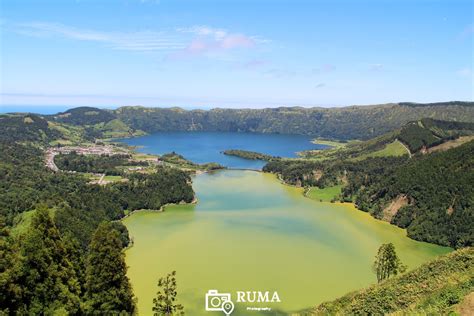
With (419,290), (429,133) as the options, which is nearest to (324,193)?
(429,133)

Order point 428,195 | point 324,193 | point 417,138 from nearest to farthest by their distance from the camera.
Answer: point 428,195, point 324,193, point 417,138

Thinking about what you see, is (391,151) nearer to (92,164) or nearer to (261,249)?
(261,249)

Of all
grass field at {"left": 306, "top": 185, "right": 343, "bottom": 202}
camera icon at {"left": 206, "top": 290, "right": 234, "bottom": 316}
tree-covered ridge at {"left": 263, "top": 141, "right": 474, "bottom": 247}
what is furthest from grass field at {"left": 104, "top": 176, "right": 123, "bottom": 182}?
camera icon at {"left": 206, "top": 290, "right": 234, "bottom": 316}

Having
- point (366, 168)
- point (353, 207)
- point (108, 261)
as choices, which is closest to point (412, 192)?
point (353, 207)

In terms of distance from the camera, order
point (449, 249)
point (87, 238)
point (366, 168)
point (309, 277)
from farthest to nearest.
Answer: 1. point (366, 168)
2. point (449, 249)
3. point (87, 238)
4. point (309, 277)

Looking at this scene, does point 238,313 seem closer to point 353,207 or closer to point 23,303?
point 23,303

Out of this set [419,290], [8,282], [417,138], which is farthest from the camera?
[417,138]
